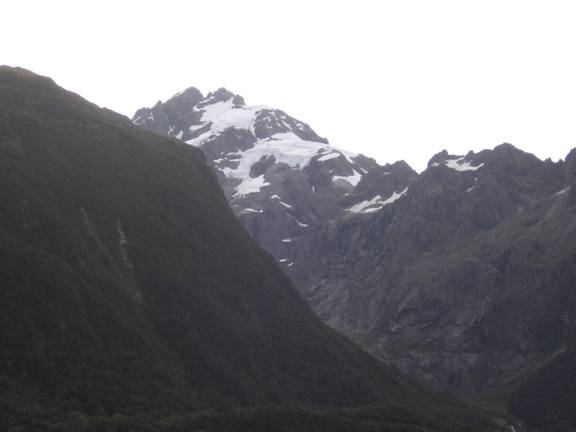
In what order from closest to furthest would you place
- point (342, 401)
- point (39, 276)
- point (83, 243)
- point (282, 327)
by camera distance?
point (39, 276) → point (83, 243) → point (342, 401) → point (282, 327)

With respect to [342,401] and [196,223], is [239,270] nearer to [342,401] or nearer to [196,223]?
Answer: [196,223]

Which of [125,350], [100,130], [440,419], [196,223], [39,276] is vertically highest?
[100,130]

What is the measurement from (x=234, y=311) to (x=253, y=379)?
16.8 meters

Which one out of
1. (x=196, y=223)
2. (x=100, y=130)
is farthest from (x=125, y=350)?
(x=100, y=130)

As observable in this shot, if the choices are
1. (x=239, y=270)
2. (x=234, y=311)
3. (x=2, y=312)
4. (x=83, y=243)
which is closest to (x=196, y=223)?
(x=239, y=270)

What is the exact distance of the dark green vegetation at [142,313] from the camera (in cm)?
11450

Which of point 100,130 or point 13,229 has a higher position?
point 100,130

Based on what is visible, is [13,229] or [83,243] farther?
[83,243]

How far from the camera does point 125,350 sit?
12912cm

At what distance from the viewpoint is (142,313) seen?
473 ft

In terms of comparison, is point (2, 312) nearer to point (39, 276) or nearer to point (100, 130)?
point (39, 276)

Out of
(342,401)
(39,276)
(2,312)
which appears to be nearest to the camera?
(2,312)

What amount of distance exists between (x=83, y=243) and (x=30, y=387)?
37467mm

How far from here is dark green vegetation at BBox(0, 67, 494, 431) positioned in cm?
11450
